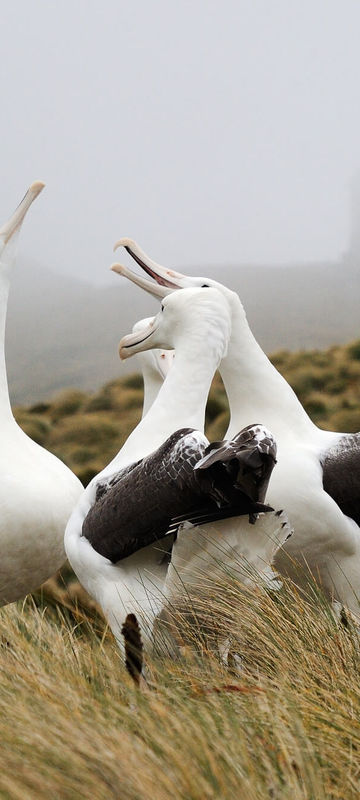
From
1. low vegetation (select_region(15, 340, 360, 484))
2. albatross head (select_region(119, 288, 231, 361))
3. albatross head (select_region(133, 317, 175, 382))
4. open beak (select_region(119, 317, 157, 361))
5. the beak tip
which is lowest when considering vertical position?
low vegetation (select_region(15, 340, 360, 484))

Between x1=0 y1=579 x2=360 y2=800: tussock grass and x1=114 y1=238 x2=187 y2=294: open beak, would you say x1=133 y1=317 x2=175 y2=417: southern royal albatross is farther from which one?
x1=0 y1=579 x2=360 y2=800: tussock grass

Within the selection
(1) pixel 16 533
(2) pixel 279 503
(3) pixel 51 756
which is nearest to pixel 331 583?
(2) pixel 279 503

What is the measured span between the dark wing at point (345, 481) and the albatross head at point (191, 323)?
704 mm

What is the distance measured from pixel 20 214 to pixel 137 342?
1.36 m

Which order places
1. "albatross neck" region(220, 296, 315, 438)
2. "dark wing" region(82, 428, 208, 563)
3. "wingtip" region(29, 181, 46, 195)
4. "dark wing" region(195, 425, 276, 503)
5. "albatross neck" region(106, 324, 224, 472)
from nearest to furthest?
1. "dark wing" region(195, 425, 276, 503)
2. "dark wing" region(82, 428, 208, 563)
3. "albatross neck" region(106, 324, 224, 472)
4. "albatross neck" region(220, 296, 315, 438)
5. "wingtip" region(29, 181, 46, 195)

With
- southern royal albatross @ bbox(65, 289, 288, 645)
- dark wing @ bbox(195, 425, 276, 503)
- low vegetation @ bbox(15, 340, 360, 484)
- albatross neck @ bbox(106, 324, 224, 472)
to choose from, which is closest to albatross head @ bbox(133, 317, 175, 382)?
southern royal albatross @ bbox(65, 289, 288, 645)

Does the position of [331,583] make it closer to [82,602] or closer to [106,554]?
[106,554]

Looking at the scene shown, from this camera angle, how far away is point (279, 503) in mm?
4660

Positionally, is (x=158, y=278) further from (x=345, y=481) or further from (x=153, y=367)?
(x=345, y=481)

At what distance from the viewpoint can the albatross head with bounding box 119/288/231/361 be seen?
4.56m

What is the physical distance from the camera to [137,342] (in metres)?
4.89

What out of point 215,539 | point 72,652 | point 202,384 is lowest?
point 72,652

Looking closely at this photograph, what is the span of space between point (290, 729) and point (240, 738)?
0.22 meters

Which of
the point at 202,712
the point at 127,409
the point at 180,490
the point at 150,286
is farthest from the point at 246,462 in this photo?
the point at 127,409
